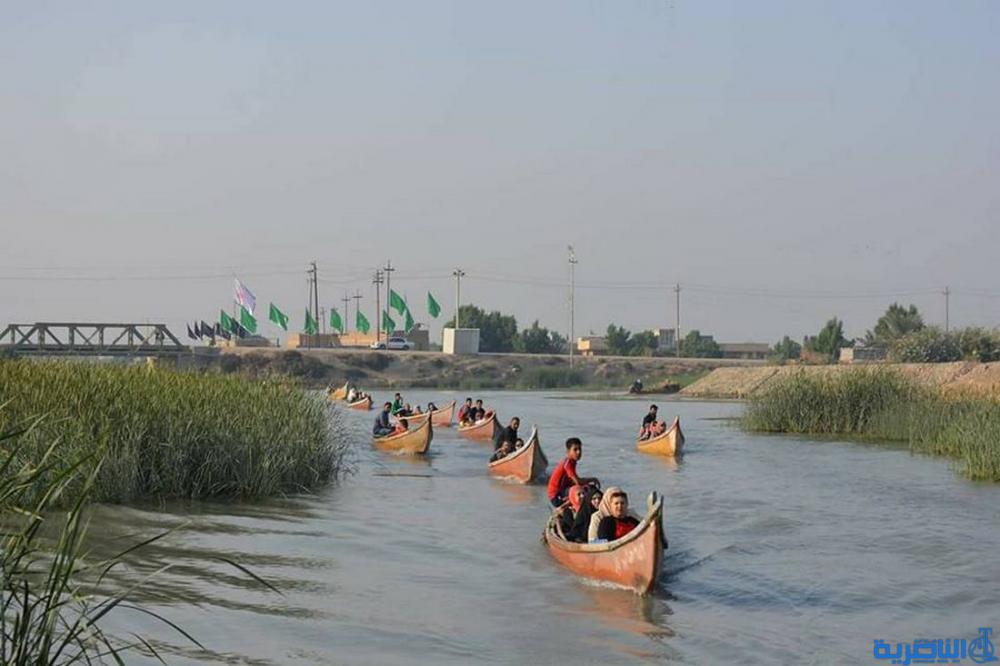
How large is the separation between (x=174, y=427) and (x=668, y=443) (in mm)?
17339

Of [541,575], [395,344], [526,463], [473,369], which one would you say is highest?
[395,344]

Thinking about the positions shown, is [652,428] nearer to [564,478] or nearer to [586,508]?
[564,478]

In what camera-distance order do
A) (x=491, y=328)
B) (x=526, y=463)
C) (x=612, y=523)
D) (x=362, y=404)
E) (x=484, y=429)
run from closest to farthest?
(x=612, y=523), (x=526, y=463), (x=484, y=429), (x=362, y=404), (x=491, y=328)

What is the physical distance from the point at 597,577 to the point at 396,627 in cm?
320

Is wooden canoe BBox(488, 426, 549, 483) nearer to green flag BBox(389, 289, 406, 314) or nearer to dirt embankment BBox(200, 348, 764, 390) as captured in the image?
dirt embankment BBox(200, 348, 764, 390)

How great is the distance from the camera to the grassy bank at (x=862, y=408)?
32.9 metres

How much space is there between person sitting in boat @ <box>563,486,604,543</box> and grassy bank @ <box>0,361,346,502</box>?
6531 mm

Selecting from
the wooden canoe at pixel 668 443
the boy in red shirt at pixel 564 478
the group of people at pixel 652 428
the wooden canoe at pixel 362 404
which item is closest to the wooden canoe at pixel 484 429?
the group of people at pixel 652 428

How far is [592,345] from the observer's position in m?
152

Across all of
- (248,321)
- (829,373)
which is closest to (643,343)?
(248,321)

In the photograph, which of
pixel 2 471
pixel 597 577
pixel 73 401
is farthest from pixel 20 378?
pixel 2 471

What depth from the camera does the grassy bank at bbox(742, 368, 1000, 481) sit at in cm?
3288

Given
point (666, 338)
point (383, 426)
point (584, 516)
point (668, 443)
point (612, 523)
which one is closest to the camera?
point (612, 523)

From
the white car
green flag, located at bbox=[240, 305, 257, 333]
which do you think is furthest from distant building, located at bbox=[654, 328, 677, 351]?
green flag, located at bbox=[240, 305, 257, 333]
